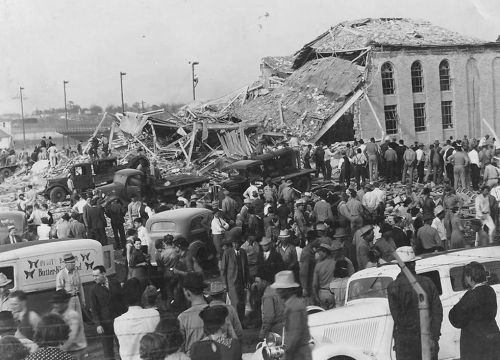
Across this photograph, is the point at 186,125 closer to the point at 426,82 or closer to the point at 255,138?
the point at 255,138

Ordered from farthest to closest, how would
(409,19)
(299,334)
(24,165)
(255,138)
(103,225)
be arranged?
1. (409,19)
2. (24,165)
3. (255,138)
4. (103,225)
5. (299,334)

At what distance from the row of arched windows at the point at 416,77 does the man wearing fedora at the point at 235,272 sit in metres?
23.4

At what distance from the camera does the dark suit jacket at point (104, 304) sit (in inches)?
370

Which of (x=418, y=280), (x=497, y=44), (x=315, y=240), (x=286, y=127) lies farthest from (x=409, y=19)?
(x=418, y=280)

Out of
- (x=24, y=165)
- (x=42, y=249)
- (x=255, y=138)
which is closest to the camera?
(x=42, y=249)

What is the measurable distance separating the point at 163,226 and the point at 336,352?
847cm

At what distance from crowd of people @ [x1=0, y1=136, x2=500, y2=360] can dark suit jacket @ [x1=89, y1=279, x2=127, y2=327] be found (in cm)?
1

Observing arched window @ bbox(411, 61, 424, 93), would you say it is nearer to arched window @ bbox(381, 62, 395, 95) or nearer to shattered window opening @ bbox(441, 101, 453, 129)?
arched window @ bbox(381, 62, 395, 95)

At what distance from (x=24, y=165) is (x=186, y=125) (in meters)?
8.67

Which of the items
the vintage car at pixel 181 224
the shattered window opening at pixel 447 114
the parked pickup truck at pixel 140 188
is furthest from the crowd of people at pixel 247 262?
the shattered window opening at pixel 447 114

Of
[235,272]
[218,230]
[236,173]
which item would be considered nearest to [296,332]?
[235,272]

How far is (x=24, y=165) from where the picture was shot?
33719mm

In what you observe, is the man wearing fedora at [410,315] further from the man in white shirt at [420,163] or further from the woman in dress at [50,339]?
the man in white shirt at [420,163]

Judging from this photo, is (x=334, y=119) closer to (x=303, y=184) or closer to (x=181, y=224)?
(x=303, y=184)
